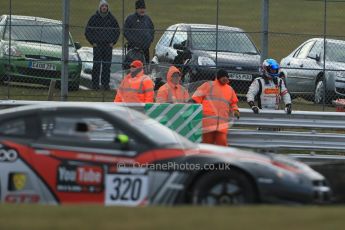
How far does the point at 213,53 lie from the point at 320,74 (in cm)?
215

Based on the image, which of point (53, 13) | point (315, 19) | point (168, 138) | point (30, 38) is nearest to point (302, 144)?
point (168, 138)

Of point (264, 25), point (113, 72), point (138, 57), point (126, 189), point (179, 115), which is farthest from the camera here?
point (138, 57)

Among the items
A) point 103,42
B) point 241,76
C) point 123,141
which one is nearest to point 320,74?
point 241,76

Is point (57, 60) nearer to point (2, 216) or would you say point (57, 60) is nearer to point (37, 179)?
point (37, 179)

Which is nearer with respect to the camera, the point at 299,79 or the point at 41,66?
the point at 299,79

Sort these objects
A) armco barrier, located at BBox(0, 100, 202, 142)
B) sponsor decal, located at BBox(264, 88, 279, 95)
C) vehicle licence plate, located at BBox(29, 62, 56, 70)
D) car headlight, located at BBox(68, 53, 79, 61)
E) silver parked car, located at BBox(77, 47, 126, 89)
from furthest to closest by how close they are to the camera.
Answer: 1. car headlight, located at BBox(68, 53, 79, 61)
2. vehicle licence plate, located at BBox(29, 62, 56, 70)
3. silver parked car, located at BBox(77, 47, 126, 89)
4. sponsor decal, located at BBox(264, 88, 279, 95)
5. armco barrier, located at BBox(0, 100, 202, 142)

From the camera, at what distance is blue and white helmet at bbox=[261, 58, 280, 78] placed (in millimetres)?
18562

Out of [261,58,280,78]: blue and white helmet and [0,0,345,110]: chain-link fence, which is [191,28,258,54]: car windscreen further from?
[261,58,280,78]: blue and white helmet

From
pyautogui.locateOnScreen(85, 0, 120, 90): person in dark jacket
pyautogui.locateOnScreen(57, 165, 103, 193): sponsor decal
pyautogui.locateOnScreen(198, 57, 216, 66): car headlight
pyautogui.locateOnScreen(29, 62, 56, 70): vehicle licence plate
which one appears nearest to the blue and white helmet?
pyautogui.locateOnScreen(198, 57, 216, 66): car headlight

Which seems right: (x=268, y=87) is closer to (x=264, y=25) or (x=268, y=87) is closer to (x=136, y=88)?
(x=264, y=25)

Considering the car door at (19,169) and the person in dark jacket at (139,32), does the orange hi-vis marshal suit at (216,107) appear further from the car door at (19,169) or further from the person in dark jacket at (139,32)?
the car door at (19,169)

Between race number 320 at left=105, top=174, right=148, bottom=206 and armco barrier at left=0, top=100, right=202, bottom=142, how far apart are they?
536 centimetres

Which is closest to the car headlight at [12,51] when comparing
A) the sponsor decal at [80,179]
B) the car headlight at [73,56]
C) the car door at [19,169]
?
the car headlight at [73,56]

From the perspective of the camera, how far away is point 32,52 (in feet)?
76.0
